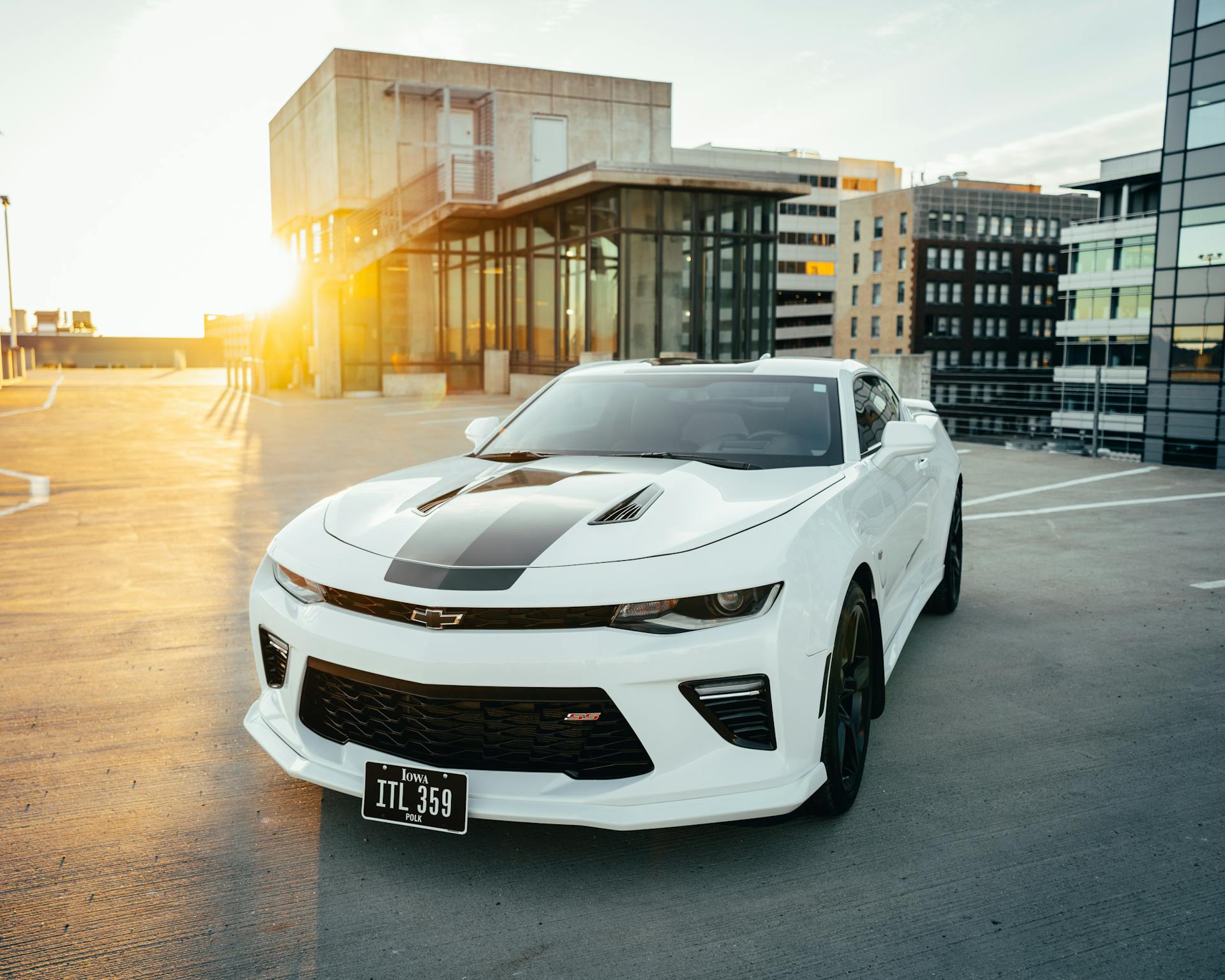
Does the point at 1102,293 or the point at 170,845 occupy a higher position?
the point at 1102,293

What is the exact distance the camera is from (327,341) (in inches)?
1162

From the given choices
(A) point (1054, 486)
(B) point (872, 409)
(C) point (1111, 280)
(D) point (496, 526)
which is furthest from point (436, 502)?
(C) point (1111, 280)

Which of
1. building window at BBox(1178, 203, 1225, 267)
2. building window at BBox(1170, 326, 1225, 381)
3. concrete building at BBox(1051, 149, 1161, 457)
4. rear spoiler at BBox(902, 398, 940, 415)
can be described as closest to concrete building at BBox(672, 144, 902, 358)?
concrete building at BBox(1051, 149, 1161, 457)

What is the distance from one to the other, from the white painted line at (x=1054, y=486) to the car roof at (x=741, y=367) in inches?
238

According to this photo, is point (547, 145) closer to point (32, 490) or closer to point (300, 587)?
point (32, 490)

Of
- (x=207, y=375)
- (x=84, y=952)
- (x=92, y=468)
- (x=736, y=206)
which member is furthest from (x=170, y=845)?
(x=207, y=375)

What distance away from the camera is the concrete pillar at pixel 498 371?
30234 millimetres

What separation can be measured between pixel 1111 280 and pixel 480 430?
8912 cm

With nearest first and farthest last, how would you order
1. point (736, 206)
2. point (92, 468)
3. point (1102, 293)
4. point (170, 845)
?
point (170, 845), point (92, 468), point (736, 206), point (1102, 293)

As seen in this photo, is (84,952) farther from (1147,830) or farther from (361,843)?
(1147,830)

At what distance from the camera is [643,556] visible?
2.98 m

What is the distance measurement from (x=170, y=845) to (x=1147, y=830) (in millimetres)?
3148

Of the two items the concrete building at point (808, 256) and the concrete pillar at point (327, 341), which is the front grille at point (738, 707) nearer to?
the concrete pillar at point (327, 341)

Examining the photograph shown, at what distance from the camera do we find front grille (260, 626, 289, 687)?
3.36 m
